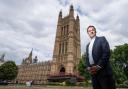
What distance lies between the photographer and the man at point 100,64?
14.9ft

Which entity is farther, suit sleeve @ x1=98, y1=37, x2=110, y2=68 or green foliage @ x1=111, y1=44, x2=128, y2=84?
green foliage @ x1=111, y1=44, x2=128, y2=84

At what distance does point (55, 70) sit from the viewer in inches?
3317

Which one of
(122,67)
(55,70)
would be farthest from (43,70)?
(122,67)

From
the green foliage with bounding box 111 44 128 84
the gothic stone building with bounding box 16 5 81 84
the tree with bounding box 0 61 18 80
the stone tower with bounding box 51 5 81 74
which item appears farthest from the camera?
the stone tower with bounding box 51 5 81 74

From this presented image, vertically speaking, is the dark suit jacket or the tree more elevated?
the tree

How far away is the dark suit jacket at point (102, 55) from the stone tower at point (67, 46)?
73787 millimetres

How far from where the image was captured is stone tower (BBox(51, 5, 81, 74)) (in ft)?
268

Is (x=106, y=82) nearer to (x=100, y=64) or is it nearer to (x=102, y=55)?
(x=100, y=64)

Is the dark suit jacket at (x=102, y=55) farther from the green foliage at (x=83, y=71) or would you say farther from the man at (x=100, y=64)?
the green foliage at (x=83, y=71)

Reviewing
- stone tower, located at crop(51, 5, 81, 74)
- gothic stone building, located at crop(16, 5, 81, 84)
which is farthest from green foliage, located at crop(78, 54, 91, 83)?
stone tower, located at crop(51, 5, 81, 74)

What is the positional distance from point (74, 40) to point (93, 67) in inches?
3344

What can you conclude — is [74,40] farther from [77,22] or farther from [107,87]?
[107,87]

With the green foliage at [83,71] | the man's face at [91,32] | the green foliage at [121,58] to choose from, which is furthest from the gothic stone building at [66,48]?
the man's face at [91,32]

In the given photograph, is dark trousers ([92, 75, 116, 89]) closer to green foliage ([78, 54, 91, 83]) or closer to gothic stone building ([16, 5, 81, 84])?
green foliage ([78, 54, 91, 83])
